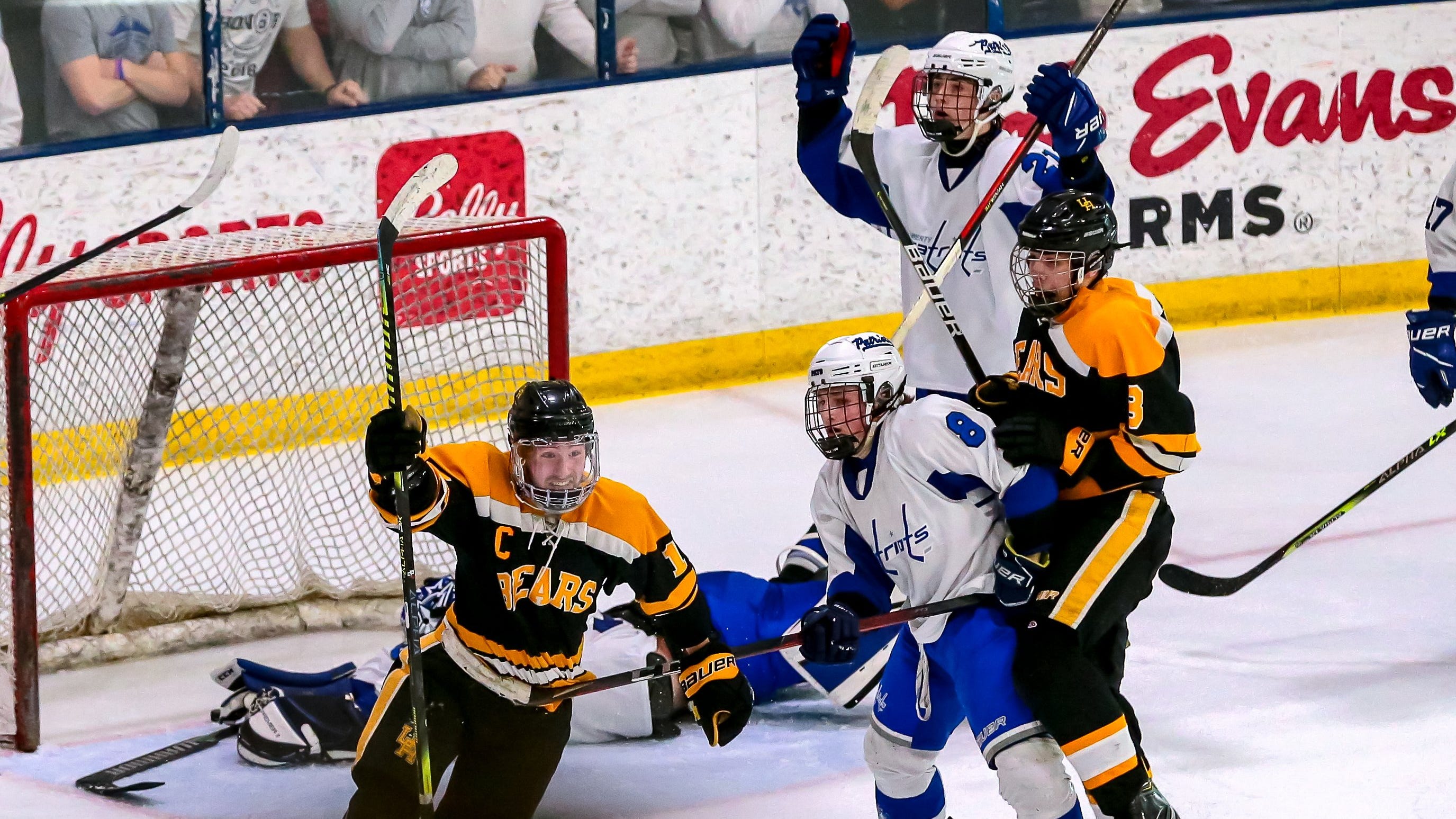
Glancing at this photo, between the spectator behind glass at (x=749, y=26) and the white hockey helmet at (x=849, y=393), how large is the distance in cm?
330

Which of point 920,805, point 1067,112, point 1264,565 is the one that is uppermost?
point 1067,112

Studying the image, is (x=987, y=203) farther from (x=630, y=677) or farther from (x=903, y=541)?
(x=630, y=677)

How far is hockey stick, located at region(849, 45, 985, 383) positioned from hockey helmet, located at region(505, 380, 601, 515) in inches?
32.9

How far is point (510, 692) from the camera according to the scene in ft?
10.1

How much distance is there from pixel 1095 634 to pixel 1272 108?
435 cm

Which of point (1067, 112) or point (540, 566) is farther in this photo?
point (1067, 112)

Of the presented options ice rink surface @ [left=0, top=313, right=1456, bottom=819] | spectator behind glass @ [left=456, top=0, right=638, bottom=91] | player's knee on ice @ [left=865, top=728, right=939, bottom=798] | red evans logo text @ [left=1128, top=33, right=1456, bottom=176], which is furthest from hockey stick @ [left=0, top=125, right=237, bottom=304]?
red evans logo text @ [left=1128, top=33, right=1456, bottom=176]

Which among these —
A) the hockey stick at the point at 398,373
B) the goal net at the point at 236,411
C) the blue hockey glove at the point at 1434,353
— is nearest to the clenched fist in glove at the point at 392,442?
the hockey stick at the point at 398,373

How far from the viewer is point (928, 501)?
9.47ft

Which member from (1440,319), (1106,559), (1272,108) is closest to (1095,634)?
(1106,559)

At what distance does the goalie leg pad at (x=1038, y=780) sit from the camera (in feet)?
9.10

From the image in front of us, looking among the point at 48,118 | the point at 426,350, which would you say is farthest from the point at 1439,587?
the point at 48,118

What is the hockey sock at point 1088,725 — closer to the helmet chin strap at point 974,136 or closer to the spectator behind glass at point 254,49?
the helmet chin strap at point 974,136

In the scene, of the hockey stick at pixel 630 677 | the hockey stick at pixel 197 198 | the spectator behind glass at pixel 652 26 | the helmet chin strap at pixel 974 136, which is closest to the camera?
the hockey stick at pixel 630 677
